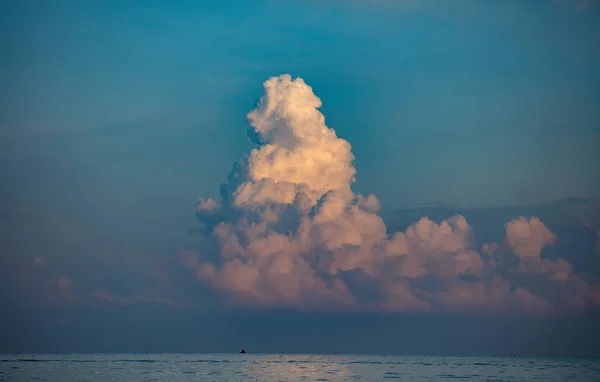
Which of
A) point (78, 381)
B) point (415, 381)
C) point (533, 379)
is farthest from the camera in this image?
Result: point (533, 379)

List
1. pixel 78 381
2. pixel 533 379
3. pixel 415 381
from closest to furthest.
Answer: pixel 78 381 → pixel 415 381 → pixel 533 379

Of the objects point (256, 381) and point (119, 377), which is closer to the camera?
point (256, 381)

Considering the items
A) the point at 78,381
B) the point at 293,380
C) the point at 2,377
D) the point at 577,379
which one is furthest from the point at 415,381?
the point at 2,377

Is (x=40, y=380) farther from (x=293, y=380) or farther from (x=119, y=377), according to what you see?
(x=293, y=380)

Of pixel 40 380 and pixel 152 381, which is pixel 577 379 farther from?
pixel 40 380

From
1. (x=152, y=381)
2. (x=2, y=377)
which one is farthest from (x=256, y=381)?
(x=2, y=377)

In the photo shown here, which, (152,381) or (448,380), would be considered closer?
(152,381)

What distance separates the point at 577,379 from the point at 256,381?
7091 centimetres

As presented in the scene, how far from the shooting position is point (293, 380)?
492 ft

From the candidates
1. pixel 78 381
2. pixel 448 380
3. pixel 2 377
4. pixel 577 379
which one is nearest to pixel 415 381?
pixel 448 380

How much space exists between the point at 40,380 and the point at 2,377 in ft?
48.2

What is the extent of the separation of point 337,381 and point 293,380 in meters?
8.51

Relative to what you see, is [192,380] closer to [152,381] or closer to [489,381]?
[152,381]

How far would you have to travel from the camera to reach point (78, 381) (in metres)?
143
